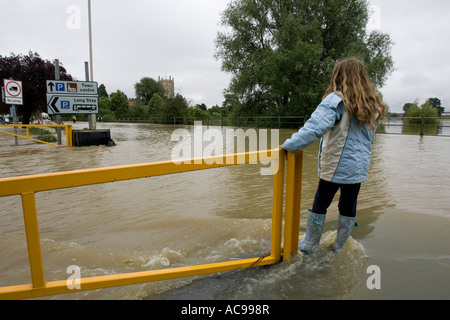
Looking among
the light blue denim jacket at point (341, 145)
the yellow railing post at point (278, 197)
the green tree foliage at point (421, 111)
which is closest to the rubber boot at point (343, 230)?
the light blue denim jacket at point (341, 145)

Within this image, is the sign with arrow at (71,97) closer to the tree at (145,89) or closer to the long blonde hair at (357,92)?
the long blonde hair at (357,92)

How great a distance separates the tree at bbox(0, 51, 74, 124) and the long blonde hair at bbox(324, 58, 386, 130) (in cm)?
2595

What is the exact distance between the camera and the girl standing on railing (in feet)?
Answer: 7.46

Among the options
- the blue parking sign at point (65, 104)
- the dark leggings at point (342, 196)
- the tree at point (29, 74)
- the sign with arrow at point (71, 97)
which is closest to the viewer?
the dark leggings at point (342, 196)

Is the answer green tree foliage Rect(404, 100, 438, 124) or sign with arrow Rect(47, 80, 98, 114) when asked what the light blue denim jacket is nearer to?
sign with arrow Rect(47, 80, 98, 114)

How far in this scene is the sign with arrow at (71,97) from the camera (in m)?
12.3

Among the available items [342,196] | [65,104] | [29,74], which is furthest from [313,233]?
[29,74]

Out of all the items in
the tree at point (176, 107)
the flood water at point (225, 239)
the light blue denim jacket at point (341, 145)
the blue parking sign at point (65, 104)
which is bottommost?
the flood water at point (225, 239)

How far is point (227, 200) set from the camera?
489 centimetres

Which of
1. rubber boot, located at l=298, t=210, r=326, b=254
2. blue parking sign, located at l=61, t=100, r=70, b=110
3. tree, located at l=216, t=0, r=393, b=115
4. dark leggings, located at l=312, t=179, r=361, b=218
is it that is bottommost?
rubber boot, located at l=298, t=210, r=326, b=254

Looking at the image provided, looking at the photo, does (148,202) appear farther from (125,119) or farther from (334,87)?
(125,119)

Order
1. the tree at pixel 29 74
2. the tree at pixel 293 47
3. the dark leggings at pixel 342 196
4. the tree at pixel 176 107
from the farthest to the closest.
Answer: the tree at pixel 176 107
the tree at pixel 293 47
the tree at pixel 29 74
the dark leggings at pixel 342 196

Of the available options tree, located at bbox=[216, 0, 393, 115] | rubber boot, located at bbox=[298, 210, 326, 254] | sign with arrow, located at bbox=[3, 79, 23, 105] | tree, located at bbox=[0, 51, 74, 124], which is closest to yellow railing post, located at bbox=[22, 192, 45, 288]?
rubber boot, located at bbox=[298, 210, 326, 254]

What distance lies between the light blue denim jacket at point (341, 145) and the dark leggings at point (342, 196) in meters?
0.10
